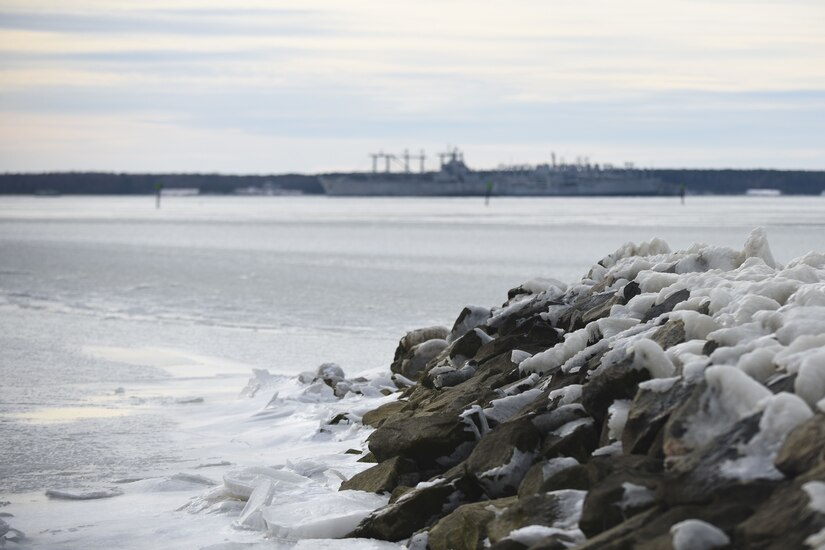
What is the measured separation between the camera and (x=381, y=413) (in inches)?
329

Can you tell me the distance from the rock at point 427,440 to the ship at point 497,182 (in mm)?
173679

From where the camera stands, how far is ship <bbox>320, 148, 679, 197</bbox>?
181000mm

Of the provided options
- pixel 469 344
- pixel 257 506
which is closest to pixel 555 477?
pixel 257 506

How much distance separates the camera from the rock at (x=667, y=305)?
245 inches

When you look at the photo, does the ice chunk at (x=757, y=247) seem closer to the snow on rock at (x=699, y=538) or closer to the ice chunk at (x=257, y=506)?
the ice chunk at (x=257, y=506)

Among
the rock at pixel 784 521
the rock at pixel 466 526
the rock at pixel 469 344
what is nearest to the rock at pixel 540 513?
the rock at pixel 466 526

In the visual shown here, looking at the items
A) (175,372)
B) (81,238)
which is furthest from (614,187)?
(175,372)

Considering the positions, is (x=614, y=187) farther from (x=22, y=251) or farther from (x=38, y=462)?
(x=38, y=462)

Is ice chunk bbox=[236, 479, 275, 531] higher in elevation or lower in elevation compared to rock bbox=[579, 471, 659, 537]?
lower

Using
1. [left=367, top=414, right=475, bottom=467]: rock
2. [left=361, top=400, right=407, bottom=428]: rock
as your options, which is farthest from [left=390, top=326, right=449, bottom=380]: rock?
[left=367, top=414, right=475, bottom=467]: rock

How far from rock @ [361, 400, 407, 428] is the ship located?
171747 millimetres

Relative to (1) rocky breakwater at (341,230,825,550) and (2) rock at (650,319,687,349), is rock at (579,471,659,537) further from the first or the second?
(2) rock at (650,319,687,349)

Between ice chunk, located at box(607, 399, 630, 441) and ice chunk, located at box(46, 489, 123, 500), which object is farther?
ice chunk, located at box(46, 489, 123, 500)

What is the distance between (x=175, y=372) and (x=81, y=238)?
40.9m
